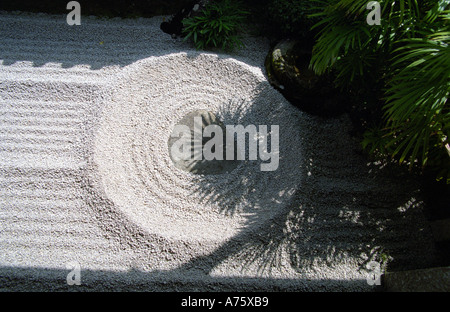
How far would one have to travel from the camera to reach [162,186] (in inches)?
189

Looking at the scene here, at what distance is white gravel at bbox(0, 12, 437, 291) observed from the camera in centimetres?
405

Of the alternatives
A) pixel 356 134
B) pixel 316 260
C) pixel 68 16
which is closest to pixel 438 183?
pixel 356 134

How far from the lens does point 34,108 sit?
5.20 meters

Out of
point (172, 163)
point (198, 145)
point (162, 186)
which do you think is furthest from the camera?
point (198, 145)

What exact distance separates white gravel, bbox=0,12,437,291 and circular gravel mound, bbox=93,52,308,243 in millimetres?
20

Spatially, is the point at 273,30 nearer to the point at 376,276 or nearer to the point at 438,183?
the point at 438,183

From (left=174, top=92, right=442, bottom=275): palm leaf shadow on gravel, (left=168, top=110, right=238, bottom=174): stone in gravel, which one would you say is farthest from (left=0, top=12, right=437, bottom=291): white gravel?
(left=168, top=110, right=238, bottom=174): stone in gravel

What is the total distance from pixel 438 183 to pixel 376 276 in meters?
1.88

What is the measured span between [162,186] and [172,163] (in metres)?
0.42

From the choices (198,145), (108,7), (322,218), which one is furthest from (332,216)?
(108,7)

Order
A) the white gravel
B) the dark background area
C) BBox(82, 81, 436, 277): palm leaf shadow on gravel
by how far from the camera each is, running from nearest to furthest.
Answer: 1. the white gravel
2. BBox(82, 81, 436, 277): palm leaf shadow on gravel
3. the dark background area

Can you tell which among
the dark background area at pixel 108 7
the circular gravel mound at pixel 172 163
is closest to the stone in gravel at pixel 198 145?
the circular gravel mound at pixel 172 163

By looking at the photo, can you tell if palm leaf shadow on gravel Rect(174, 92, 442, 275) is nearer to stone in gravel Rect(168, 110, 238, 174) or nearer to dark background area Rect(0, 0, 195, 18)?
stone in gravel Rect(168, 110, 238, 174)

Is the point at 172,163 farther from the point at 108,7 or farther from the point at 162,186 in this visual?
the point at 108,7
